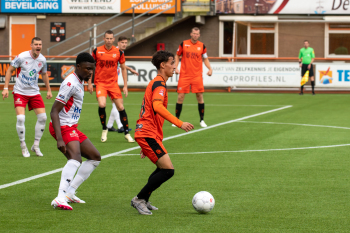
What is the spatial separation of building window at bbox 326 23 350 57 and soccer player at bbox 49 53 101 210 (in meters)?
24.6

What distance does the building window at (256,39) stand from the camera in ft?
96.3

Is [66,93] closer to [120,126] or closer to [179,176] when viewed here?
[179,176]

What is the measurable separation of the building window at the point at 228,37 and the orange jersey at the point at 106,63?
1840 cm

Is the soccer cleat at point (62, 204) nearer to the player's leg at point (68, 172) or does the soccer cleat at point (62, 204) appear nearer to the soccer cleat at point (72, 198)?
the player's leg at point (68, 172)

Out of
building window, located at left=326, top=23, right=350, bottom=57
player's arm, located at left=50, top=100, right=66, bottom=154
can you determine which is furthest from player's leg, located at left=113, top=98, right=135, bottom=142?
building window, located at left=326, top=23, right=350, bottom=57

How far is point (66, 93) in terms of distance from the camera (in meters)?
6.04

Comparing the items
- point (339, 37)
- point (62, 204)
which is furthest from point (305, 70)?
point (62, 204)

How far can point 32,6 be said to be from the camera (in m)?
30.6

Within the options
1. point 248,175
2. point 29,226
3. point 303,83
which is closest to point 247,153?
point 248,175

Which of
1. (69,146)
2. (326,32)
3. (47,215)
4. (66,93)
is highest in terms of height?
(326,32)

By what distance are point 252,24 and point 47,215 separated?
24884mm

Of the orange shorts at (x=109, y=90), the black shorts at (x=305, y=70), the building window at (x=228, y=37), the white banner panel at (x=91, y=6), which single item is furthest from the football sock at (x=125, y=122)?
the white banner panel at (x=91, y=6)

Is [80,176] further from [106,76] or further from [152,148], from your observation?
[106,76]

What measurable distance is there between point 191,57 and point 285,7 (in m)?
15.4
